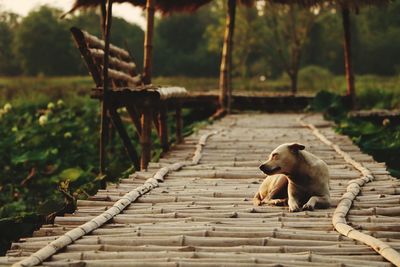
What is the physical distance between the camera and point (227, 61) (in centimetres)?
1385

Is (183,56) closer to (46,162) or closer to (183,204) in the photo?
(46,162)

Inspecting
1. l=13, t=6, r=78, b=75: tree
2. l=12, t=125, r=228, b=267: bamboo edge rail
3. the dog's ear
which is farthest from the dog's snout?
l=13, t=6, r=78, b=75: tree

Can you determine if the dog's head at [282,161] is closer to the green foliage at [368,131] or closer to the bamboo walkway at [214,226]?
the bamboo walkway at [214,226]

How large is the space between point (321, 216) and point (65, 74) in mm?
40217

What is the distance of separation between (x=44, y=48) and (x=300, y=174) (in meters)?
42.0

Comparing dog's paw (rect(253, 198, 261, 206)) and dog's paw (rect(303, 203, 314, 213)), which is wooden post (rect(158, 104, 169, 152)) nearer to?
dog's paw (rect(253, 198, 261, 206))

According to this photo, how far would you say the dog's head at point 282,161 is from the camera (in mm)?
4676

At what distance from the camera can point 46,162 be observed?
34.2 ft

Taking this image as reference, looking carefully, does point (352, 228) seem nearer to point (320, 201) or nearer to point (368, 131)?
point (320, 201)

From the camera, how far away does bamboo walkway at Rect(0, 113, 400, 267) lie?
11.6 ft

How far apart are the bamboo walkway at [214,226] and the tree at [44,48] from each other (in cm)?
3766

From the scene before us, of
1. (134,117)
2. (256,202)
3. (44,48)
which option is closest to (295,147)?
(256,202)

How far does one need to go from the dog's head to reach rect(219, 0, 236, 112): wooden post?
29.6 ft

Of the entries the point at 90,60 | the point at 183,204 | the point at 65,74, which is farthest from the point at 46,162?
the point at 65,74
